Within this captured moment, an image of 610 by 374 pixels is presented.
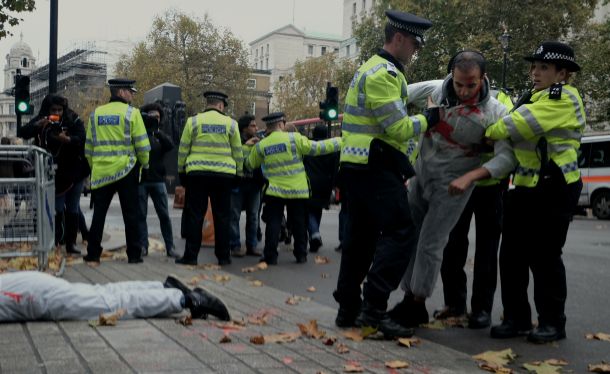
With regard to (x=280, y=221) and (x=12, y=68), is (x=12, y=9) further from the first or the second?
(x=12, y=68)

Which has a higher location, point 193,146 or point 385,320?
point 193,146

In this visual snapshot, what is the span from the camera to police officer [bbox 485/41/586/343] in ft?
15.6

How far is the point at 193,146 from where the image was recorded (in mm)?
8953

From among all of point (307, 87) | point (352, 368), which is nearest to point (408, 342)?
point (352, 368)

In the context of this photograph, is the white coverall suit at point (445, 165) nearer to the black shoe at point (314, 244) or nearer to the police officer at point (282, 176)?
the police officer at point (282, 176)

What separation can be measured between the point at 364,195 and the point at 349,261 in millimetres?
499

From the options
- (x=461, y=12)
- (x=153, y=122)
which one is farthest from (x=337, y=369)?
(x=461, y=12)

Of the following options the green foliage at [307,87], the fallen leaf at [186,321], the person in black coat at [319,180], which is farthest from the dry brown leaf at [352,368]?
the green foliage at [307,87]

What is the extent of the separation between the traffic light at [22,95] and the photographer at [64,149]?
719cm

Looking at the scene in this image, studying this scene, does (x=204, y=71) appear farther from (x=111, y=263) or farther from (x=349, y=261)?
(x=349, y=261)

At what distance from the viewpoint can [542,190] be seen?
486cm

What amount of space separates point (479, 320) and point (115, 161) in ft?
15.1

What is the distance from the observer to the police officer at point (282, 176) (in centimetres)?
948

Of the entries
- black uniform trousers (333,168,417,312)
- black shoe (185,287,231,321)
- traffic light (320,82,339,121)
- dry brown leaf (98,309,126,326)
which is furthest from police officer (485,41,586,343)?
traffic light (320,82,339,121)
